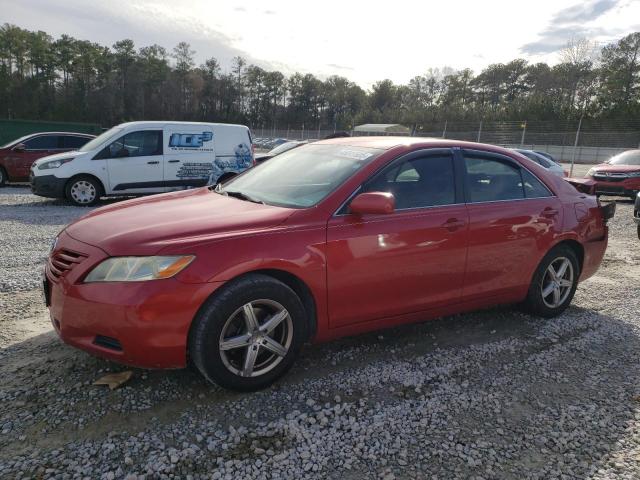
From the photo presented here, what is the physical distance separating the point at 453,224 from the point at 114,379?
2.60 m

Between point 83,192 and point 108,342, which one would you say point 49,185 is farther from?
point 108,342

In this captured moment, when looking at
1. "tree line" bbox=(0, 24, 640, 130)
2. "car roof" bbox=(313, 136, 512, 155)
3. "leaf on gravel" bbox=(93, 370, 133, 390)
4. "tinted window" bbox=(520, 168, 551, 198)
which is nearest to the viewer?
"leaf on gravel" bbox=(93, 370, 133, 390)

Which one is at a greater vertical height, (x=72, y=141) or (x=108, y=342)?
(x=72, y=141)

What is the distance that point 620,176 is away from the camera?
13.4m

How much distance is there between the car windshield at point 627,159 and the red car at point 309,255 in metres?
11.8

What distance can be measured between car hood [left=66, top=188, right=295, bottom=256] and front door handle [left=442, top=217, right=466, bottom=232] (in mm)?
1247

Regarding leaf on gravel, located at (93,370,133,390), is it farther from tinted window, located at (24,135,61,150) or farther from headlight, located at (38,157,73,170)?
tinted window, located at (24,135,61,150)

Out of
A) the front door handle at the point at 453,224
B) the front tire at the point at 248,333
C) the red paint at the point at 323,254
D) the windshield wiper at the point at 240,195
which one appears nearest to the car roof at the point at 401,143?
the red paint at the point at 323,254

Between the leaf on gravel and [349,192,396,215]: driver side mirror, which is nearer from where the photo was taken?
the leaf on gravel

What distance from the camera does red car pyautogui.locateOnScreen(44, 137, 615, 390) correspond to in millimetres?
2645

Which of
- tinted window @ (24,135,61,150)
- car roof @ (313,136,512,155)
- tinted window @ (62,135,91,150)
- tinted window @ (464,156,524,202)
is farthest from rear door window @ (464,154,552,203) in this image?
tinted window @ (24,135,61,150)

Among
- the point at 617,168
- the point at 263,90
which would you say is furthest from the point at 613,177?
the point at 263,90

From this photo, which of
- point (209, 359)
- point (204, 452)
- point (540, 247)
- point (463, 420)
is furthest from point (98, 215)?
point (540, 247)

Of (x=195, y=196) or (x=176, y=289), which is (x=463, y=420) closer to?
(x=176, y=289)
